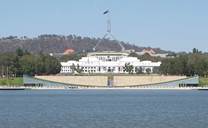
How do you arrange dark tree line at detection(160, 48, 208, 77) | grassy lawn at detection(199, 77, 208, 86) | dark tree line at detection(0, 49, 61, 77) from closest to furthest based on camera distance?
grassy lawn at detection(199, 77, 208, 86)
dark tree line at detection(160, 48, 208, 77)
dark tree line at detection(0, 49, 61, 77)

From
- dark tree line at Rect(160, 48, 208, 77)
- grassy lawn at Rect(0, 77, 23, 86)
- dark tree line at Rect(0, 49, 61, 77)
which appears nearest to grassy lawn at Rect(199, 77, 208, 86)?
dark tree line at Rect(160, 48, 208, 77)

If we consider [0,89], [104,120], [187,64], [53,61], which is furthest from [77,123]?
[53,61]

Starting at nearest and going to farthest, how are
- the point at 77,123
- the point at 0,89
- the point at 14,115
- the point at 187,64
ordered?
the point at 77,123 → the point at 14,115 → the point at 0,89 → the point at 187,64

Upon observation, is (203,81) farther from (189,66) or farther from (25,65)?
(25,65)

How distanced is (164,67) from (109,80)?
2954 cm

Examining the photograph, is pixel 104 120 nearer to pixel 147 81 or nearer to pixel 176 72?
pixel 147 81

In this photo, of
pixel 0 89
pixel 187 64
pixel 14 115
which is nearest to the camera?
pixel 14 115

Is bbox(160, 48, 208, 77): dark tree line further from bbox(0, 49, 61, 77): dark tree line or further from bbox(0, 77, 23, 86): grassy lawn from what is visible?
bbox(0, 77, 23, 86): grassy lawn

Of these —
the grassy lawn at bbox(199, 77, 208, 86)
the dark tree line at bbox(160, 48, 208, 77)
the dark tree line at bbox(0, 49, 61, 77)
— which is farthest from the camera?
the dark tree line at bbox(0, 49, 61, 77)

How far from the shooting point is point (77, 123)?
183ft

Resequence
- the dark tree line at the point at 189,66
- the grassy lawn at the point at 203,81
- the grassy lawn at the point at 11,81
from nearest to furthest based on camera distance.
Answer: the grassy lawn at the point at 203,81, the grassy lawn at the point at 11,81, the dark tree line at the point at 189,66

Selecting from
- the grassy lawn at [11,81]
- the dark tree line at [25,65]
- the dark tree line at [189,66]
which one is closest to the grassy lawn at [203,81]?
the dark tree line at [189,66]

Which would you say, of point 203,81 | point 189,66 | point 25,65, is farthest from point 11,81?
point 203,81

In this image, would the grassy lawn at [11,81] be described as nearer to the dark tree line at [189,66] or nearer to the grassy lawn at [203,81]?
the dark tree line at [189,66]
